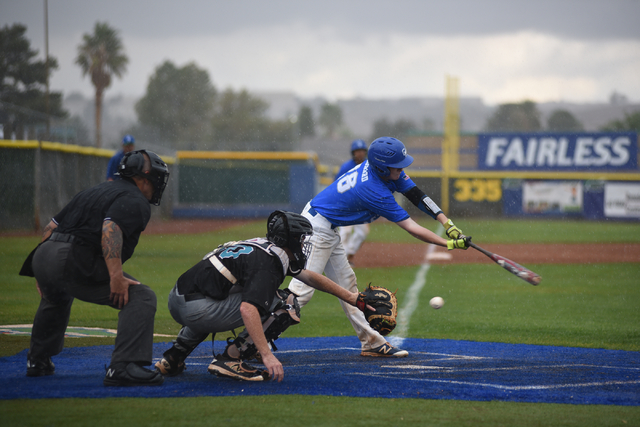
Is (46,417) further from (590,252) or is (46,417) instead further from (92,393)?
(590,252)

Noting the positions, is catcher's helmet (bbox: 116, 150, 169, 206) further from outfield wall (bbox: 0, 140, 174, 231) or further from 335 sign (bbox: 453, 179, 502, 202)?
335 sign (bbox: 453, 179, 502, 202)

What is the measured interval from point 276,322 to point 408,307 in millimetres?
3919

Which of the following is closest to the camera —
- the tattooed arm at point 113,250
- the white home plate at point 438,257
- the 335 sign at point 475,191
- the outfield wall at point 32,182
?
the tattooed arm at point 113,250

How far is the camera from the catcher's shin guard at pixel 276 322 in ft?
14.6

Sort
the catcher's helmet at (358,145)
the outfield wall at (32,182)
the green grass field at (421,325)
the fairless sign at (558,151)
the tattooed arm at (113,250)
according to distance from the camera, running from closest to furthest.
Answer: the green grass field at (421,325), the tattooed arm at (113,250), the catcher's helmet at (358,145), the outfield wall at (32,182), the fairless sign at (558,151)

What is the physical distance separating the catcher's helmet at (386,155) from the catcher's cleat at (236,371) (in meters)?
1.95

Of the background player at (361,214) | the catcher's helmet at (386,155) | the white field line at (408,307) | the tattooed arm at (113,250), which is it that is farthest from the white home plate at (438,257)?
the tattooed arm at (113,250)

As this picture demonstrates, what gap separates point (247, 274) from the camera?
13.4ft

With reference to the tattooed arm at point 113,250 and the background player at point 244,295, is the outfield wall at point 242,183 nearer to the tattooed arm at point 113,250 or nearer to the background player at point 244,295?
the background player at point 244,295

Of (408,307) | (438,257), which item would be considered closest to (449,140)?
(438,257)

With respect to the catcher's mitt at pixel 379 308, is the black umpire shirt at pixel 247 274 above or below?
above

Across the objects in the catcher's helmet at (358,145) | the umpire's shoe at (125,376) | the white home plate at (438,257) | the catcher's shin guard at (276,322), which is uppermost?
the catcher's helmet at (358,145)

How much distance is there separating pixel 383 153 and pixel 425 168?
32581mm

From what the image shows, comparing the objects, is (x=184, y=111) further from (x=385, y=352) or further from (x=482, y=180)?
(x=385, y=352)
